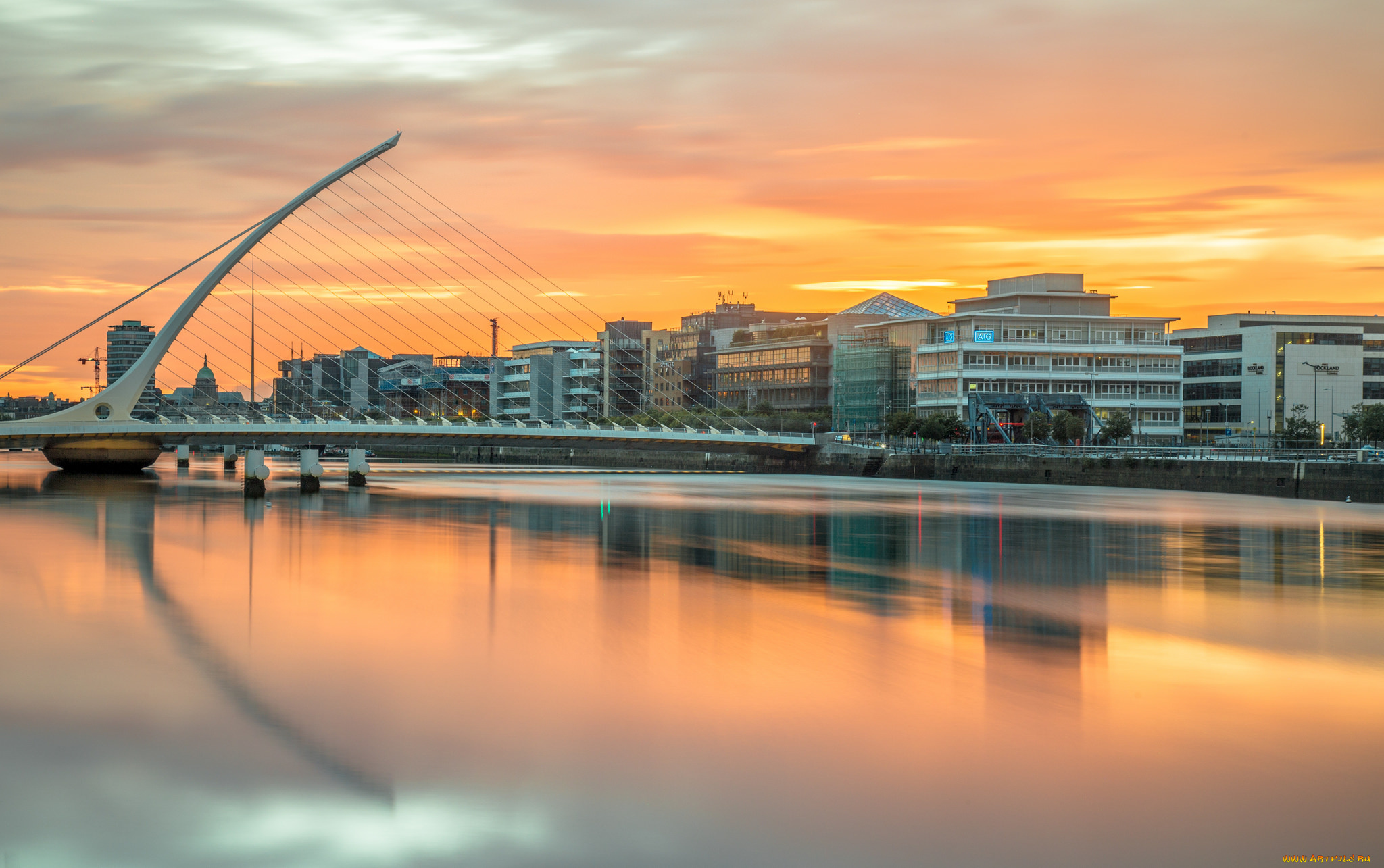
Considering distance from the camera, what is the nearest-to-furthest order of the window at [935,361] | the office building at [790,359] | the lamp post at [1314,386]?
1. the window at [935,361]
2. the lamp post at [1314,386]
3. the office building at [790,359]

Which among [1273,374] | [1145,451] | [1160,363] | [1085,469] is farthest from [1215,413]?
[1085,469]

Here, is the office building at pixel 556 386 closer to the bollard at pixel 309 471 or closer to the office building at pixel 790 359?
the office building at pixel 790 359

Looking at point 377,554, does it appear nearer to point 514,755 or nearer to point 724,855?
point 514,755

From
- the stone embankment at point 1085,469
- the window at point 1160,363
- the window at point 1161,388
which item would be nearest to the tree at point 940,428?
the stone embankment at point 1085,469

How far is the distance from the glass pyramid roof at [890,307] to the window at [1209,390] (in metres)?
31.7

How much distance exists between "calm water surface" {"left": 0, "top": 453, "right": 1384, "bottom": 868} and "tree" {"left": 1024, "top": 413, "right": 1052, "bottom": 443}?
46.9 m

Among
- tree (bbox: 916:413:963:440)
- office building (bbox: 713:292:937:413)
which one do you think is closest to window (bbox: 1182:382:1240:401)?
office building (bbox: 713:292:937:413)

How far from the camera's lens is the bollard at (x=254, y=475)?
44562 millimetres

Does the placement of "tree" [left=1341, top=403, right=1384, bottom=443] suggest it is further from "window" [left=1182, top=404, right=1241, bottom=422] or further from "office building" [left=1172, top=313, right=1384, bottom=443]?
"window" [left=1182, top=404, right=1241, bottom=422]

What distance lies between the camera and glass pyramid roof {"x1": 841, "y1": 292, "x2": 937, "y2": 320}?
125875mm

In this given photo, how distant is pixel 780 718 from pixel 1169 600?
32.3 ft

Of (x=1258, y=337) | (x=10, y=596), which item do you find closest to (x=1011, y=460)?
(x=1258, y=337)

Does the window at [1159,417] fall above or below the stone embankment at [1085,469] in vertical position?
above

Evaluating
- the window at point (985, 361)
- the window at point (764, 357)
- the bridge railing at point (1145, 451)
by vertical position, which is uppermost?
the window at point (764, 357)
